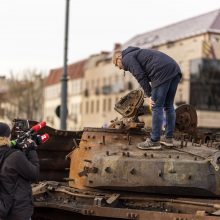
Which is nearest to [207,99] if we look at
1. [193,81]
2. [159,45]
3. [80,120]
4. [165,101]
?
[193,81]

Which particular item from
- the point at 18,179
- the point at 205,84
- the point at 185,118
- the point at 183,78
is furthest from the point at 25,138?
the point at 205,84

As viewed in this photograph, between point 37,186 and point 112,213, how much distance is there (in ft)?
4.70

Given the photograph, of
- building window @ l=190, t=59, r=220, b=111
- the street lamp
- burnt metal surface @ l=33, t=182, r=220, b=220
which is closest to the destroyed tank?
burnt metal surface @ l=33, t=182, r=220, b=220

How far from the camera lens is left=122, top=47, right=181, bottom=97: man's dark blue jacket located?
8398 millimetres

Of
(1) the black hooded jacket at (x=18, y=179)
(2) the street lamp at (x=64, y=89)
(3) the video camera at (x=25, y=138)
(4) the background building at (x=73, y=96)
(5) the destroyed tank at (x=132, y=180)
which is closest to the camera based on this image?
(1) the black hooded jacket at (x=18, y=179)

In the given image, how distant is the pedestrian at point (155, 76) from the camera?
8.39 metres

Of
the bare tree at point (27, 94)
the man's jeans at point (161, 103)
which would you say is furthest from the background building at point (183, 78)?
the man's jeans at point (161, 103)

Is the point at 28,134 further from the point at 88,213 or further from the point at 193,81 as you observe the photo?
the point at 193,81

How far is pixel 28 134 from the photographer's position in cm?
762

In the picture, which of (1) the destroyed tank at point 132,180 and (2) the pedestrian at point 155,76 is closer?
(1) the destroyed tank at point 132,180

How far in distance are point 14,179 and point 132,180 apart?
1433 mm

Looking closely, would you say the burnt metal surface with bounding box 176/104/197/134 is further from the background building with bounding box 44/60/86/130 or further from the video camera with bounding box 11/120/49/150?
the background building with bounding box 44/60/86/130

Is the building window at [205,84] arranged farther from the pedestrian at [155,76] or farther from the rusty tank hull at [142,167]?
the rusty tank hull at [142,167]

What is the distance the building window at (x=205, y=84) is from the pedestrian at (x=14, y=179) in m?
40.3
